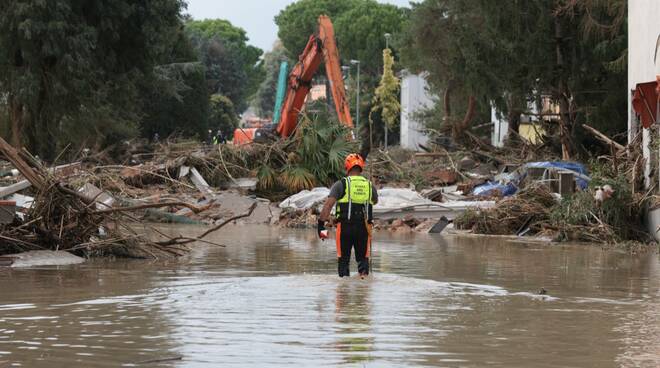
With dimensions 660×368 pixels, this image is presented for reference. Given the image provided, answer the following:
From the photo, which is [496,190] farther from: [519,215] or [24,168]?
[24,168]

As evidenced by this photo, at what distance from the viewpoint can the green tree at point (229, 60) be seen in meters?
125

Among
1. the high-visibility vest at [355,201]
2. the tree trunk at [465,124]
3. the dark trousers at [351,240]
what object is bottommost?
the dark trousers at [351,240]

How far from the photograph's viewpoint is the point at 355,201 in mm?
13828

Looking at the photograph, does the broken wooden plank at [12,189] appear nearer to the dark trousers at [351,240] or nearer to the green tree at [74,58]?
the dark trousers at [351,240]

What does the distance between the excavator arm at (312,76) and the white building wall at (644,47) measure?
14.6 metres

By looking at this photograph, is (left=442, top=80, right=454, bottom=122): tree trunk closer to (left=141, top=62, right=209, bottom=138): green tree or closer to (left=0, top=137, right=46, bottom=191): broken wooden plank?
(left=141, top=62, right=209, bottom=138): green tree

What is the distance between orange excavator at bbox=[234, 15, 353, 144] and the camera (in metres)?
40.5

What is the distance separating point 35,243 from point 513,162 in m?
24.1

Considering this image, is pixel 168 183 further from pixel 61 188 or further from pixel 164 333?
pixel 164 333

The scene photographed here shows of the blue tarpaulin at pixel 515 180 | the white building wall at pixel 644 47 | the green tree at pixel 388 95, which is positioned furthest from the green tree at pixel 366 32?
the white building wall at pixel 644 47

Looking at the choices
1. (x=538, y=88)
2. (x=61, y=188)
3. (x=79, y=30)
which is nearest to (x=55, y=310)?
(x=61, y=188)

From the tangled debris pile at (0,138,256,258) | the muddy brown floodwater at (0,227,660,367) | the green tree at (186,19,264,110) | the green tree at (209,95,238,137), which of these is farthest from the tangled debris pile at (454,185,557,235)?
the green tree at (186,19,264,110)

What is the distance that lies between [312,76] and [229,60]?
88512 millimetres

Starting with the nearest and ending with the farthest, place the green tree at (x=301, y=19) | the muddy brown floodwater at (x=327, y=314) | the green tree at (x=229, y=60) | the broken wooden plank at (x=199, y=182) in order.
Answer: the muddy brown floodwater at (x=327, y=314) → the broken wooden plank at (x=199, y=182) → the green tree at (x=301, y=19) → the green tree at (x=229, y=60)
